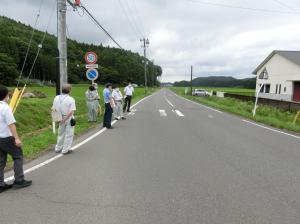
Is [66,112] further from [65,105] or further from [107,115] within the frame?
[107,115]

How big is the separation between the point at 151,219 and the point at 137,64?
155m

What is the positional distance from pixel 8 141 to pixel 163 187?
2632mm

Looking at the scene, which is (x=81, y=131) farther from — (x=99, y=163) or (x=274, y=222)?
(x=274, y=222)

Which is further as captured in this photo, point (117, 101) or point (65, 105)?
point (117, 101)

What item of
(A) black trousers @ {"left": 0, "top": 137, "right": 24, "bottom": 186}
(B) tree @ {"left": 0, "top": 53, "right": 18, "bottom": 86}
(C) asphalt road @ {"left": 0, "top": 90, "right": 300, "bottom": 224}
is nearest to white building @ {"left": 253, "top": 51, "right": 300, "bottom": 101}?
(C) asphalt road @ {"left": 0, "top": 90, "right": 300, "bottom": 224}

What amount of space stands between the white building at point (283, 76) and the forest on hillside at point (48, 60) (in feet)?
70.2

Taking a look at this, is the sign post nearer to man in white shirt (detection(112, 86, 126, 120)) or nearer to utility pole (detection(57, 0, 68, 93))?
man in white shirt (detection(112, 86, 126, 120))

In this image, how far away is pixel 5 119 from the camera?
5.49 m

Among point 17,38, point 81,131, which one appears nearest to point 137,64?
point 17,38

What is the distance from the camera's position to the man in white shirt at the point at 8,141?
5488 mm

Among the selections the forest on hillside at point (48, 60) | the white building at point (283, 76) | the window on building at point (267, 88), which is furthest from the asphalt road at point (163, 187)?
the forest on hillside at point (48, 60)

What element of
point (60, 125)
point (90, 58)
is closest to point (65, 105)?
point (60, 125)

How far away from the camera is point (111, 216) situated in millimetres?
4453

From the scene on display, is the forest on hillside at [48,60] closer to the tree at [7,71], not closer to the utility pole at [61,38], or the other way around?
the tree at [7,71]
